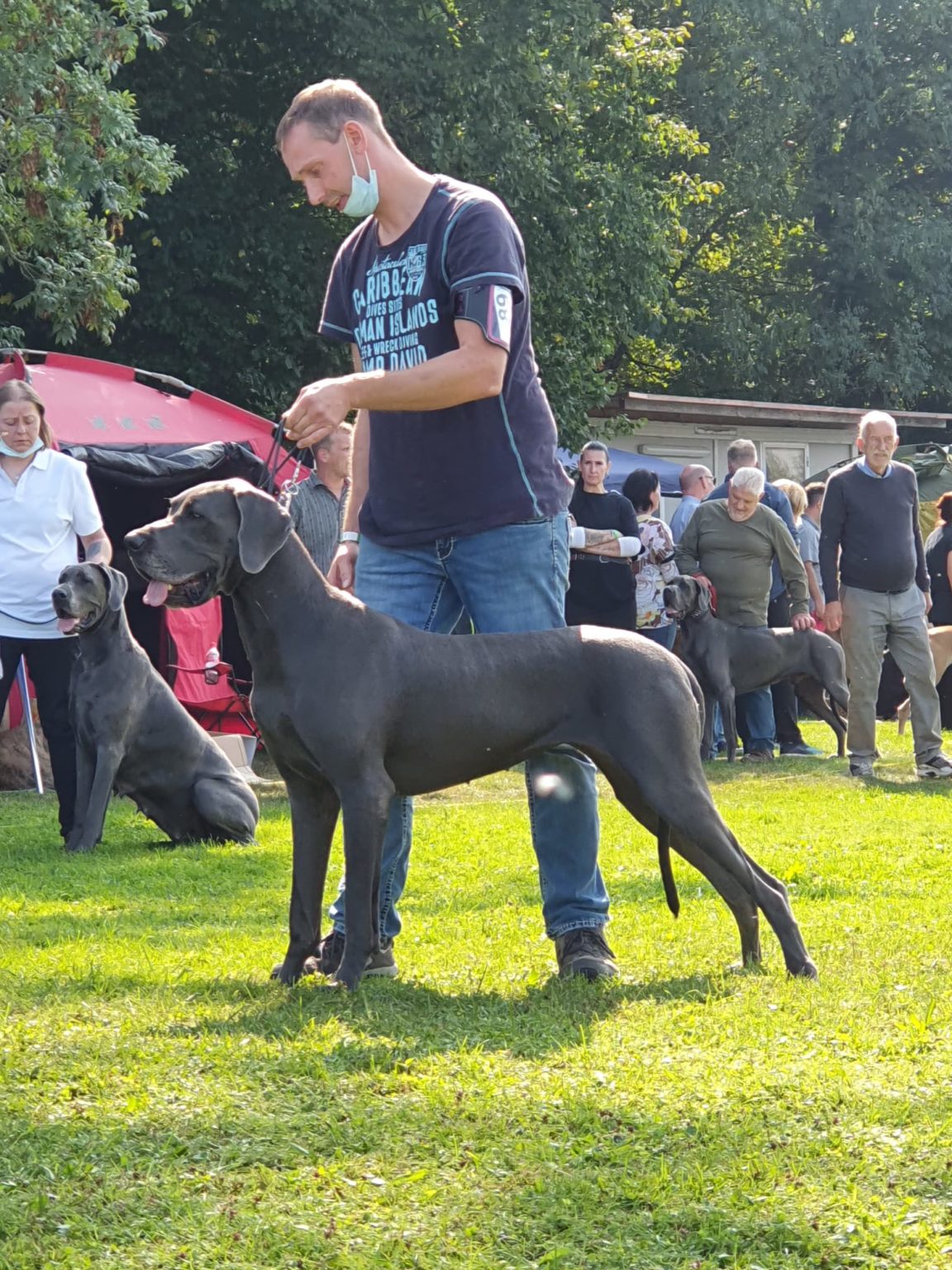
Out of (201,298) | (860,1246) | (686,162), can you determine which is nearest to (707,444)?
(686,162)

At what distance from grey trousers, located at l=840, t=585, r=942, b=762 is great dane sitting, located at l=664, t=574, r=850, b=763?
1255 millimetres

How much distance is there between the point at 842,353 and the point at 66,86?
23.7m

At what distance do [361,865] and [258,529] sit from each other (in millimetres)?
904

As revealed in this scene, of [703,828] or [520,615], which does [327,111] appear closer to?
[520,615]

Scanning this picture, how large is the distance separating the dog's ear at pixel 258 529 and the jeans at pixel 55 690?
406cm

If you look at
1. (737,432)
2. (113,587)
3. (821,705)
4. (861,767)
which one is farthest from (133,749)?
(737,432)

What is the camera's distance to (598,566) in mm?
11711

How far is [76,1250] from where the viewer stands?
8.55ft

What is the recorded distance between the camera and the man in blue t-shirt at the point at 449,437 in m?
4.35

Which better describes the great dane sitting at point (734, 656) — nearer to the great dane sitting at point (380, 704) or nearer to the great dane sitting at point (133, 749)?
the great dane sitting at point (133, 749)

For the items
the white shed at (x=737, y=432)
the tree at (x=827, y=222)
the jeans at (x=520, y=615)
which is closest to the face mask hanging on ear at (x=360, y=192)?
the jeans at (x=520, y=615)

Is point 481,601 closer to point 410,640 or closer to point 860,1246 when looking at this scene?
point 410,640

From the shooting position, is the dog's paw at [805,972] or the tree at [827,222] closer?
the dog's paw at [805,972]

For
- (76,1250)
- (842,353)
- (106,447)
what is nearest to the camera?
(76,1250)
